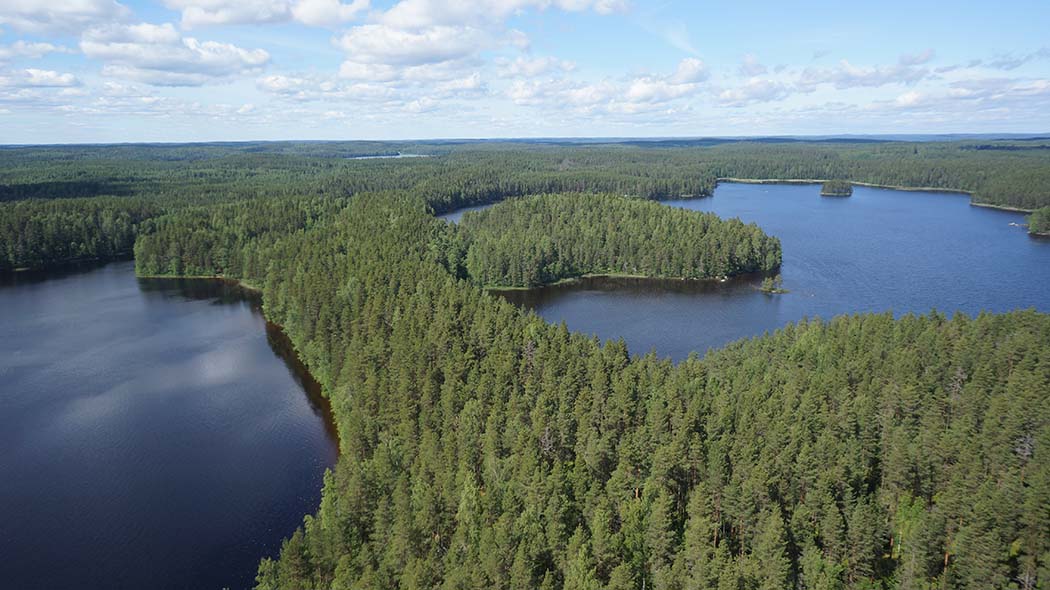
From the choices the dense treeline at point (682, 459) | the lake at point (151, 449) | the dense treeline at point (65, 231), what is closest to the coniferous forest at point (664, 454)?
the dense treeline at point (682, 459)

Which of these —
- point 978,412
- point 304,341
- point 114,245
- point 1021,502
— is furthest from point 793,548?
point 114,245

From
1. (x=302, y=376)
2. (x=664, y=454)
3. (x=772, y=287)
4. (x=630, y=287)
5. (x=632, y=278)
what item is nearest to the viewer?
(x=664, y=454)

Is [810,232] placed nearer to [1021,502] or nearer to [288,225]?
[288,225]

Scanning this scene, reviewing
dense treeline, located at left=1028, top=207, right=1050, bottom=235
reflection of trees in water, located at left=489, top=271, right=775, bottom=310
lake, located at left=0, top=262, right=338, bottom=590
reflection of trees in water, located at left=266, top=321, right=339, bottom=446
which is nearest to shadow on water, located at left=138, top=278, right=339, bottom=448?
reflection of trees in water, located at left=266, top=321, right=339, bottom=446

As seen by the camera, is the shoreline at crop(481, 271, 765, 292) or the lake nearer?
the lake

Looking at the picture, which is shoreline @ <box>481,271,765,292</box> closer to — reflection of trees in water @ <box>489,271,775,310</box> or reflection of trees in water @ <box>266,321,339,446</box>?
reflection of trees in water @ <box>489,271,775,310</box>

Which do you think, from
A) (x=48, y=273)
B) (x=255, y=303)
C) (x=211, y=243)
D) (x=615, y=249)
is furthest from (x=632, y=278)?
(x=48, y=273)

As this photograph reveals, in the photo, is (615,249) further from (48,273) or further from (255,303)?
(48,273)
